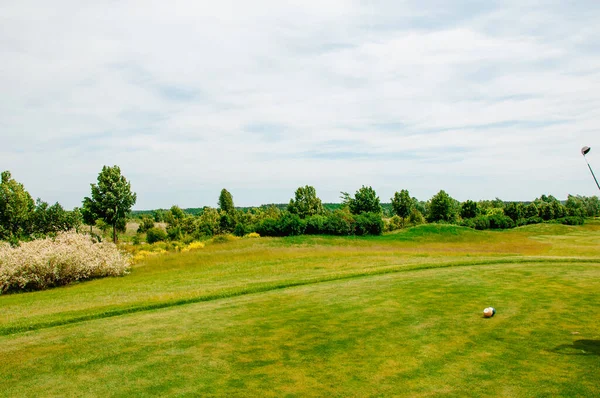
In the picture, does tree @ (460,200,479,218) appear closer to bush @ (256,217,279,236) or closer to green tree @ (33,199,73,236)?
bush @ (256,217,279,236)

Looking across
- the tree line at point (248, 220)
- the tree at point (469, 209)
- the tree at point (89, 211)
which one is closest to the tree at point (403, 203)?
the tree line at point (248, 220)

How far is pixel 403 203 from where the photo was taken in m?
84.3

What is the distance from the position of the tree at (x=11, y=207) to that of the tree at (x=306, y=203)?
147 feet

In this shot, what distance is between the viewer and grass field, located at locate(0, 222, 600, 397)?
5.95m

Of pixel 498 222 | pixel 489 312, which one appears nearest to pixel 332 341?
pixel 489 312

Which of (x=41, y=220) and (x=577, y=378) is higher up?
(x=41, y=220)

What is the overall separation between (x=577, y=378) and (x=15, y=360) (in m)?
9.27

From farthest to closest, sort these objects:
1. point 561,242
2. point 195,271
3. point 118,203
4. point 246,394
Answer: point 118,203
point 561,242
point 195,271
point 246,394

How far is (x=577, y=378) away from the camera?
5742 mm

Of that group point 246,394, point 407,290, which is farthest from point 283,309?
point 246,394

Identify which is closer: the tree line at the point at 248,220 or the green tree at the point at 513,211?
the tree line at the point at 248,220

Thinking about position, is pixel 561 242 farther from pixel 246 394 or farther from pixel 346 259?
pixel 246 394

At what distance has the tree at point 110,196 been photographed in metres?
53.2

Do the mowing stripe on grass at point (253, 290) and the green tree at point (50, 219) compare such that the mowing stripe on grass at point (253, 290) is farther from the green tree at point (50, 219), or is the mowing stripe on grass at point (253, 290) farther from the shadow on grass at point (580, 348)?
the green tree at point (50, 219)
